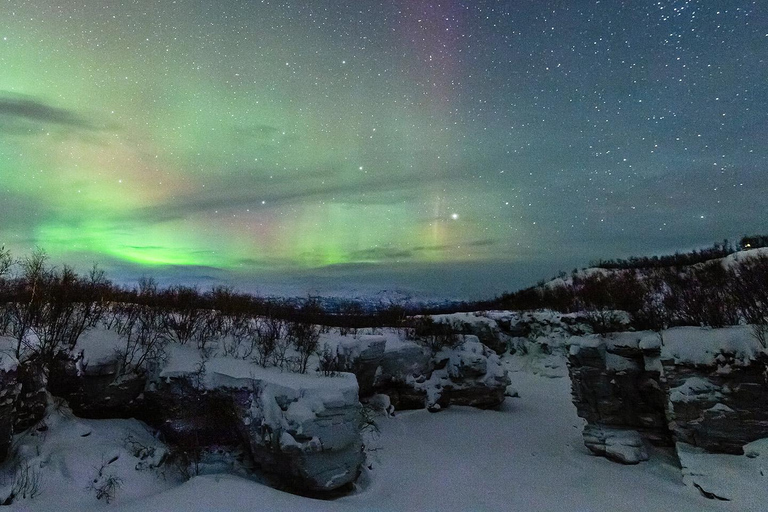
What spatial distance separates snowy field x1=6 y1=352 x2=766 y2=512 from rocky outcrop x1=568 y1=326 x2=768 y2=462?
658 millimetres

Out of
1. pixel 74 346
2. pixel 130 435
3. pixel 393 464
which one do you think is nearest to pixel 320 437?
pixel 393 464

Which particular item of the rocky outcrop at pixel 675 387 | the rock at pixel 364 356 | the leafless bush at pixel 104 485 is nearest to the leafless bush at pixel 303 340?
the rock at pixel 364 356

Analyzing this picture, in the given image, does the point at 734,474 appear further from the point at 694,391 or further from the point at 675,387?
the point at 675,387

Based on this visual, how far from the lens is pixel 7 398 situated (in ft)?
21.1

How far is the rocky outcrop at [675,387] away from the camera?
8.15 metres

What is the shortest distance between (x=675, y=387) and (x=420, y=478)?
20.6 ft

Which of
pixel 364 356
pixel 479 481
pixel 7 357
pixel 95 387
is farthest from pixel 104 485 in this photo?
pixel 364 356

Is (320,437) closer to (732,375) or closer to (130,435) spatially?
(130,435)

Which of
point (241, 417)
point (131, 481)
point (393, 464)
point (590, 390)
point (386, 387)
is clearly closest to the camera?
point (131, 481)

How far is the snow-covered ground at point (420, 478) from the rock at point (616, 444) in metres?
0.24

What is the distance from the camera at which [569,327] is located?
24.1 meters

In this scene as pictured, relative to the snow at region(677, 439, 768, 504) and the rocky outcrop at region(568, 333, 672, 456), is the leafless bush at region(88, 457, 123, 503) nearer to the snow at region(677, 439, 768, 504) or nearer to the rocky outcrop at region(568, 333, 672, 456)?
the snow at region(677, 439, 768, 504)

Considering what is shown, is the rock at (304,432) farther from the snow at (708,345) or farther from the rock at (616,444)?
the snow at (708,345)

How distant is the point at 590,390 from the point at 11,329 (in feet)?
48.2
